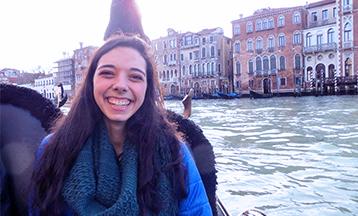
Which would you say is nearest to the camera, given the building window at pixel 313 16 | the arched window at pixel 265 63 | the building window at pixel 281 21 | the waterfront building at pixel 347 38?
the waterfront building at pixel 347 38

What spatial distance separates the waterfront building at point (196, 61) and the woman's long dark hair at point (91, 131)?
2388cm

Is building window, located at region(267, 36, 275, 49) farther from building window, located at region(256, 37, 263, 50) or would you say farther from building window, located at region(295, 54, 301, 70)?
building window, located at region(295, 54, 301, 70)

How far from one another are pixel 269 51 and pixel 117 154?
76.5 ft

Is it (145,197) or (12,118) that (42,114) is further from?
(145,197)

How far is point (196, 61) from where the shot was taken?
2783cm

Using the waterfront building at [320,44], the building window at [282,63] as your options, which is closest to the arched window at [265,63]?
the building window at [282,63]

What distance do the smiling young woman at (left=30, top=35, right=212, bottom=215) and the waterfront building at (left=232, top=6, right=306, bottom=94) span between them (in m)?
20.7

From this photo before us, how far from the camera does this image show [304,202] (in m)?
2.65

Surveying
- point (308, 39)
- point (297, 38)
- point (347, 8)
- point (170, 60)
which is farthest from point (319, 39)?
point (170, 60)

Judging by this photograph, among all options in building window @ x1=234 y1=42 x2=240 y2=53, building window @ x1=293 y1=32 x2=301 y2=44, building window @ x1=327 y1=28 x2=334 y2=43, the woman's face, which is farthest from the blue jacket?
building window @ x1=234 y1=42 x2=240 y2=53

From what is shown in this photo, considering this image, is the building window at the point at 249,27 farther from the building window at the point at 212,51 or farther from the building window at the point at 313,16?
the building window at the point at 313,16

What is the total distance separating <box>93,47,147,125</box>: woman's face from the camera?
981 millimetres

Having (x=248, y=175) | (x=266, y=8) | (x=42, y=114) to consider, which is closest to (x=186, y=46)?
(x=266, y=8)

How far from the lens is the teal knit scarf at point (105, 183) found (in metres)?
0.86
